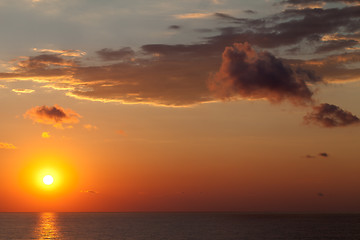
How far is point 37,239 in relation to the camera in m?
199

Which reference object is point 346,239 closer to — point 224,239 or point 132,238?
point 224,239

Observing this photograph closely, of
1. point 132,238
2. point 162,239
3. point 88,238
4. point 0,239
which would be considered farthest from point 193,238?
point 0,239

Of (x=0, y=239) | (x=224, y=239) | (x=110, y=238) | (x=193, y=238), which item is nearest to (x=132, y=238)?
(x=110, y=238)

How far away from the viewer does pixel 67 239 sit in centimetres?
19688

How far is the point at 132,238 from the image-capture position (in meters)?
194

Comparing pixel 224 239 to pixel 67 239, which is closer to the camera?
pixel 224 239

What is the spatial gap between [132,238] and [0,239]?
56.8 metres

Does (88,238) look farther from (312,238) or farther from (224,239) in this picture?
(312,238)

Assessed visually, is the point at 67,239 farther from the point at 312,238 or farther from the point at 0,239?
the point at 312,238

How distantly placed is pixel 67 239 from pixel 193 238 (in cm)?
5513

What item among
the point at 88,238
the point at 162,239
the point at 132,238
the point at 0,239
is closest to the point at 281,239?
the point at 162,239

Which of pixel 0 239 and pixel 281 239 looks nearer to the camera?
pixel 281 239

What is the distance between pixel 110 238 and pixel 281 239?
7060 cm

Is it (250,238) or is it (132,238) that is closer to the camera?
(250,238)
